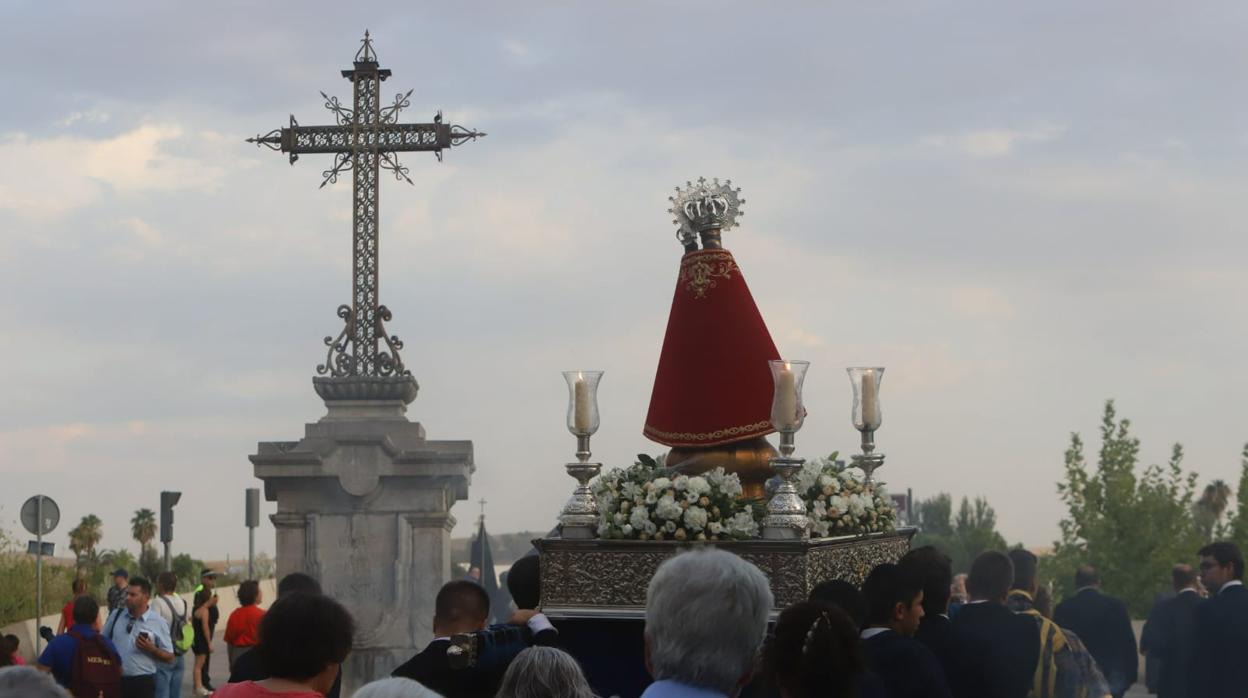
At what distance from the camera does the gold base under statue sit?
10086mm

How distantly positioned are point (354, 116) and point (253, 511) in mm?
7017

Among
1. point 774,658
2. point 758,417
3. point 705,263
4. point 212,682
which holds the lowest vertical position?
point 212,682

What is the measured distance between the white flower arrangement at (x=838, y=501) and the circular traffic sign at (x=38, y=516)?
41.4 ft

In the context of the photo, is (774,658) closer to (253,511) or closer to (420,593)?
(420,593)

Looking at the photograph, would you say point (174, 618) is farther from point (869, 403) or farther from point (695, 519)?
point (695, 519)

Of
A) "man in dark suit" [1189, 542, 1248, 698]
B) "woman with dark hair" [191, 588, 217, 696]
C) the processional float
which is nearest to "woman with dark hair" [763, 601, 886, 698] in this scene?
the processional float

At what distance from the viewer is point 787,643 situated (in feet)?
15.8

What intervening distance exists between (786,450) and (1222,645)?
11.5 ft

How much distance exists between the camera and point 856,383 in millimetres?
11117

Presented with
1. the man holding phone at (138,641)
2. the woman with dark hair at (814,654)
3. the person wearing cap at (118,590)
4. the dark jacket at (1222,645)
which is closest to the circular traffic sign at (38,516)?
the person wearing cap at (118,590)

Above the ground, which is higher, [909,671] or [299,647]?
[299,647]

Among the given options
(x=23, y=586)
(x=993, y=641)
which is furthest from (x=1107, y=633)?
(x=23, y=586)

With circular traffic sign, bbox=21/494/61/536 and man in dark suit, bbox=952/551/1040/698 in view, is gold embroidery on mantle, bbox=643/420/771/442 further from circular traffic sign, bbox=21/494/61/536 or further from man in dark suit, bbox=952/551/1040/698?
circular traffic sign, bbox=21/494/61/536

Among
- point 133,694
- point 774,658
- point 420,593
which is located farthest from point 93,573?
point 774,658
